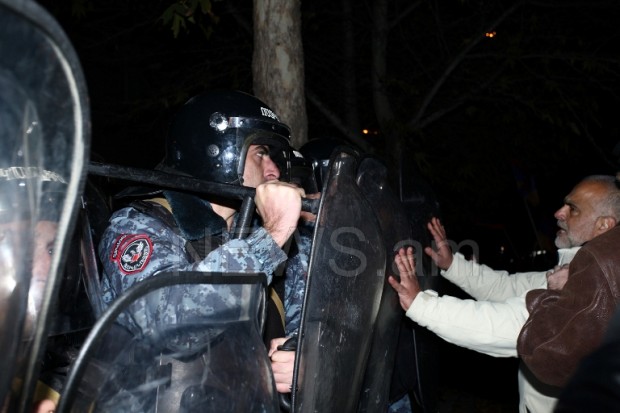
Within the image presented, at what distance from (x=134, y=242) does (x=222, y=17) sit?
6612 millimetres

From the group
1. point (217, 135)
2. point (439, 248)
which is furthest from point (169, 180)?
point (439, 248)

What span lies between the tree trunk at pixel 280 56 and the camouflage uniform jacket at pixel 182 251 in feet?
6.46

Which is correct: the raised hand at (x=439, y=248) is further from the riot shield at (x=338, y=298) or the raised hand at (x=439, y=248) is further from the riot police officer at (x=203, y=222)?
the riot shield at (x=338, y=298)

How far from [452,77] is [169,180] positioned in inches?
268

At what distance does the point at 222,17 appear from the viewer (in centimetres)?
822

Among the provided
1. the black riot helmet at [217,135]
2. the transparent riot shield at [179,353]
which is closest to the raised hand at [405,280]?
the black riot helmet at [217,135]

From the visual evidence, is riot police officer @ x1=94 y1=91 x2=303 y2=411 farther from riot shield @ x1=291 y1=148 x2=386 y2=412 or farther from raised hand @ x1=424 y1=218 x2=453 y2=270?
raised hand @ x1=424 y1=218 x2=453 y2=270

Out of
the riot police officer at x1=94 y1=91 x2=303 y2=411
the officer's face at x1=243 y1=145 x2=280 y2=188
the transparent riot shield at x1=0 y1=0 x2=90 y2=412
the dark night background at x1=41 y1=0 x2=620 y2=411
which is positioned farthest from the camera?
the dark night background at x1=41 y1=0 x2=620 y2=411

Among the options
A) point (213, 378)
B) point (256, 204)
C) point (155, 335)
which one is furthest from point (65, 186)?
point (256, 204)

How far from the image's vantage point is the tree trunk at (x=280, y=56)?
4.39m

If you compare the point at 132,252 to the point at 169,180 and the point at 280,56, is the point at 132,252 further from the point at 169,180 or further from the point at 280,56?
the point at 280,56

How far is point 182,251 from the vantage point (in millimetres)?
2322

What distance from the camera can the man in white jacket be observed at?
278 centimetres

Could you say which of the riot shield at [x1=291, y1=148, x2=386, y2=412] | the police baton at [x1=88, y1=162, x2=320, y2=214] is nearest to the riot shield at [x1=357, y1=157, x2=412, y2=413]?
the riot shield at [x1=291, y1=148, x2=386, y2=412]
